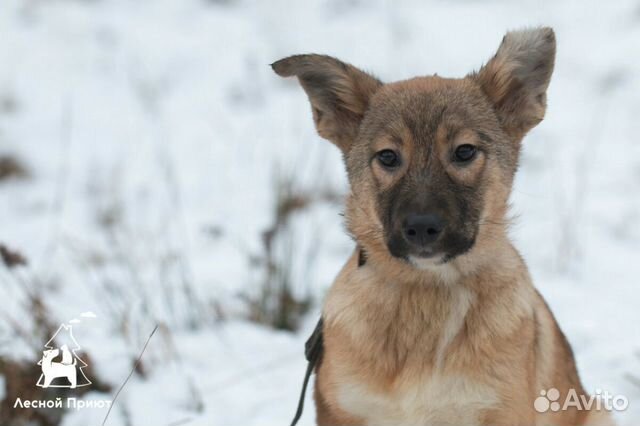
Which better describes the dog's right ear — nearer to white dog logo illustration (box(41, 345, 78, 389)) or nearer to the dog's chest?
the dog's chest

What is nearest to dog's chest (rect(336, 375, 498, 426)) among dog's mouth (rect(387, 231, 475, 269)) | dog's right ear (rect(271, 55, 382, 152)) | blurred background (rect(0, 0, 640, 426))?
dog's mouth (rect(387, 231, 475, 269))

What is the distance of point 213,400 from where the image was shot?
4.54 m

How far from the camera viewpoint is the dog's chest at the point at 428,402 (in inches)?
127

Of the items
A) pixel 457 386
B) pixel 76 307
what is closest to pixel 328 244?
pixel 76 307

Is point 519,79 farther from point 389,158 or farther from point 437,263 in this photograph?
point 437,263

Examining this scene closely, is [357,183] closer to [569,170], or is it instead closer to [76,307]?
[76,307]

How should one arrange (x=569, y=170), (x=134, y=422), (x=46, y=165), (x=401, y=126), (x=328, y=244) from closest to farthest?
(x=401, y=126)
(x=134, y=422)
(x=328, y=244)
(x=569, y=170)
(x=46, y=165)

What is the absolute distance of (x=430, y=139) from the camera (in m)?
3.42

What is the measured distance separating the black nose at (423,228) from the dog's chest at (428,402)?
0.53 metres

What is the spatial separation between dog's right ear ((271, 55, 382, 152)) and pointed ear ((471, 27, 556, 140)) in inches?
20.0

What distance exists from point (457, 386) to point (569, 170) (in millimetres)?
4818

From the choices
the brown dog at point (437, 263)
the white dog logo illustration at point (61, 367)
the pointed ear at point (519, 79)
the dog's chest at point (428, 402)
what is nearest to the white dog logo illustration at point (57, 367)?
the white dog logo illustration at point (61, 367)

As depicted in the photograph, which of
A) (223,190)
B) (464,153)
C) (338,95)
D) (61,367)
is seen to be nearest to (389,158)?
(464,153)

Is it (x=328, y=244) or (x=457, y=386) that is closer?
(x=457, y=386)
